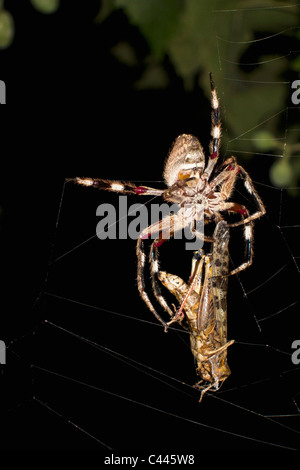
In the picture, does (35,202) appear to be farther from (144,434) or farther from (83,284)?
(144,434)

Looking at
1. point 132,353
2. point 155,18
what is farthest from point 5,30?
point 132,353

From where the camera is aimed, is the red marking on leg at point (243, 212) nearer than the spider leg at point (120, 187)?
Yes

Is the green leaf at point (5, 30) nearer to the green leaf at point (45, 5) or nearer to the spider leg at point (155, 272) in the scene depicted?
the green leaf at point (45, 5)

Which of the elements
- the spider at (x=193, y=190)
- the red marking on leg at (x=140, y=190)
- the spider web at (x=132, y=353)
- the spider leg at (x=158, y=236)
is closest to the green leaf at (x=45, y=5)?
the spider at (x=193, y=190)

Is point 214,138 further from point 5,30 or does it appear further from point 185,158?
point 5,30

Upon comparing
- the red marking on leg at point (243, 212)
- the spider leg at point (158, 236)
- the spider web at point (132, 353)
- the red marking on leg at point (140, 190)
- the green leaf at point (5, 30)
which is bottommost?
the spider web at point (132, 353)

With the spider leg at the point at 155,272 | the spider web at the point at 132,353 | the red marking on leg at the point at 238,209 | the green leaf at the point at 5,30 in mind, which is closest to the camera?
the green leaf at the point at 5,30
